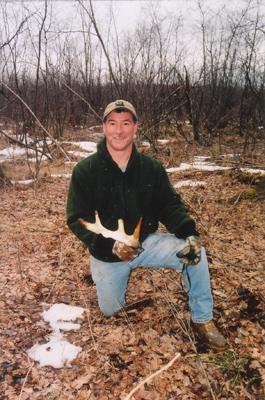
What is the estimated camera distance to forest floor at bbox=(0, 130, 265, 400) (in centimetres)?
203

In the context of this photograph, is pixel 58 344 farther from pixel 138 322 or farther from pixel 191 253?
pixel 191 253

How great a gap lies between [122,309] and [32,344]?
85 centimetres

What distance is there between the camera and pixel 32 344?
2420 millimetres

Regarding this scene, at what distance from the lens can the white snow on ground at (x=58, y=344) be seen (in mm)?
2262

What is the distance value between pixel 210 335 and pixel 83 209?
5.01 ft

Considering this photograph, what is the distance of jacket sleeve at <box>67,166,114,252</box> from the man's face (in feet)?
1.30

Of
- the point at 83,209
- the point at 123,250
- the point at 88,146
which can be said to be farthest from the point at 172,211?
the point at 88,146

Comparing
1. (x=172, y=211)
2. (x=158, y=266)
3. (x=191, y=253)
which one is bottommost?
(x=158, y=266)

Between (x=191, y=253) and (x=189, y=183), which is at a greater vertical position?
(x=191, y=253)

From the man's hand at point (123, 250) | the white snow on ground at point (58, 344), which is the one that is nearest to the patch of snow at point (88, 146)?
the white snow on ground at point (58, 344)

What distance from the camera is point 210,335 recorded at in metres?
2.30

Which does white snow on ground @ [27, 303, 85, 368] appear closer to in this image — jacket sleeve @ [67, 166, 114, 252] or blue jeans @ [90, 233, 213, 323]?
blue jeans @ [90, 233, 213, 323]

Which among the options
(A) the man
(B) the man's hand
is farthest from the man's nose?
(B) the man's hand

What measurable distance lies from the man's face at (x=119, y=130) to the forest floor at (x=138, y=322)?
132cm
